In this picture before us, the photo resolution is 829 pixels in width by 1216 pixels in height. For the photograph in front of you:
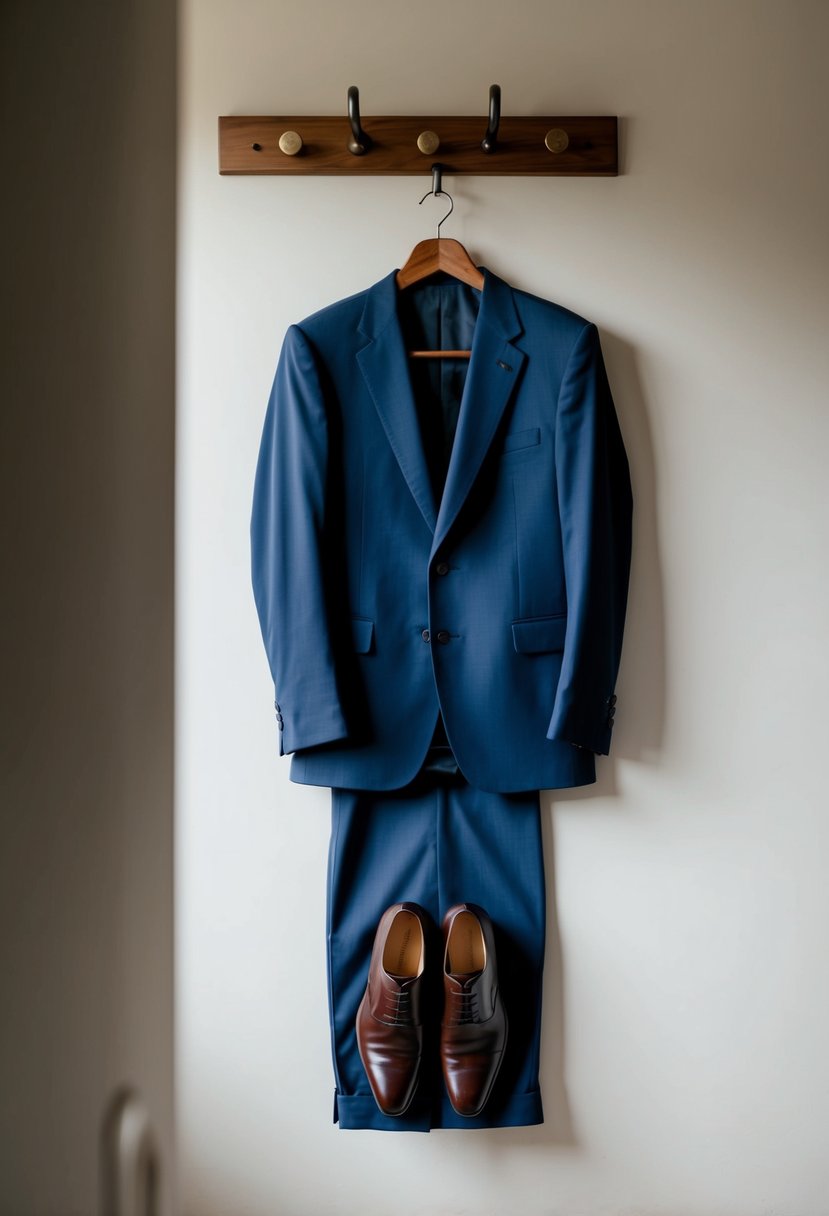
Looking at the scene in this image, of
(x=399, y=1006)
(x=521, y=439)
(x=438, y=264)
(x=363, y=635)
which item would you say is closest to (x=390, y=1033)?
(x=399, y=1006)

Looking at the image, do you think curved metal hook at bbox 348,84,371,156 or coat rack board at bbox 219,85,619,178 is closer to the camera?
curved metal hook at bbox 348,84,371,156

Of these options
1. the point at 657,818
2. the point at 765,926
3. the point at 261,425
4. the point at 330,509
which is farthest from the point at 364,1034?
the point at 261,425

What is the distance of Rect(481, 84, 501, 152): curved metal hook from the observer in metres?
1.44

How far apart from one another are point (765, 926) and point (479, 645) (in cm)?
82

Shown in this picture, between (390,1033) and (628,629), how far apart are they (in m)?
0.85

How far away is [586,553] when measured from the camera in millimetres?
1437

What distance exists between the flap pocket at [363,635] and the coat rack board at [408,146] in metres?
0.85

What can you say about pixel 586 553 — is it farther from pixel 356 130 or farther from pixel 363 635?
pixel 356 130

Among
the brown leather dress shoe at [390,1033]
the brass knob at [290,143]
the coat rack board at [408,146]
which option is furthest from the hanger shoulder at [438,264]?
the brown leather dress shoe at [390,1033]

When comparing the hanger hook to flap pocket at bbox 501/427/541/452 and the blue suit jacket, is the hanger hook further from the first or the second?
flap pocket at bbox 501/427/541/452

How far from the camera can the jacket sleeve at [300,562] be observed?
56.6 inches

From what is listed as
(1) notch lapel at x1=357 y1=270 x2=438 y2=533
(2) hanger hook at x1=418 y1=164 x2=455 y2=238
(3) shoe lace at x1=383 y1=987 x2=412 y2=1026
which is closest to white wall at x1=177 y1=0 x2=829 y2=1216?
(2) hanger hook at x1=418 y1=164 x2=455 y2=238

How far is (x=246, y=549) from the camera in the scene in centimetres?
162

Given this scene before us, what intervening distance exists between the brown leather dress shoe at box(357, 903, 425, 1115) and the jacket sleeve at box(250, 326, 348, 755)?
1.39 feet
